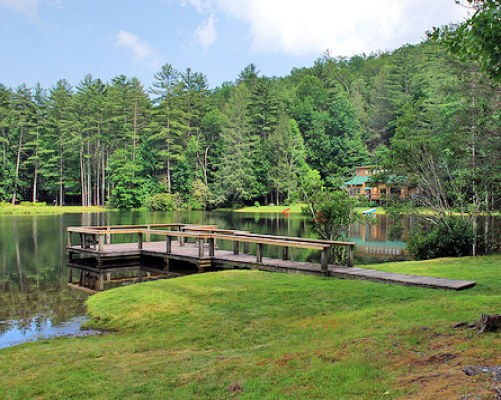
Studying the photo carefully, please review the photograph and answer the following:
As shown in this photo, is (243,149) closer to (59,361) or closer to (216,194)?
(216,194)

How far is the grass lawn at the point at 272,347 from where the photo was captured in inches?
172

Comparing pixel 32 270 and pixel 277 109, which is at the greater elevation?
pixel 277 109

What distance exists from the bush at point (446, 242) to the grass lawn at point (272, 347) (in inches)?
247

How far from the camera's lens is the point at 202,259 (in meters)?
15.4

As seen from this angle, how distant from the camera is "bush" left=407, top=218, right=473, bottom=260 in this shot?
55.9ft

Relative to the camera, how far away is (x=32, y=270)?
16.8 meters

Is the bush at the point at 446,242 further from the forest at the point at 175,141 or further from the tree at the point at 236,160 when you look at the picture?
the tree at the point at 236,160

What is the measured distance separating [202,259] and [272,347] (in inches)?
371

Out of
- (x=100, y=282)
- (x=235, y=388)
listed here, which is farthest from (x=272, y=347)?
(x=100, y=282)

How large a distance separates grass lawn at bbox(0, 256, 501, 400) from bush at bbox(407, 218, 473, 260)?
6277mm

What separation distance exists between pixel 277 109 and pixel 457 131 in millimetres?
55862

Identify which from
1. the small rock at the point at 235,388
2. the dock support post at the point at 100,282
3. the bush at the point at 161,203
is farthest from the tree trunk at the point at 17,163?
the small rock at the point at 235,388

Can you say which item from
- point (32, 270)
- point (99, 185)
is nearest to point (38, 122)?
point (99, 185)

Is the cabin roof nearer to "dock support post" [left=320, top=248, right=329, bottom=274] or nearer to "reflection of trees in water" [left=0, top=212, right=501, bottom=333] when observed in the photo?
"reflection of trees in water" [left=0, top=212, right=501, bottom=333]
